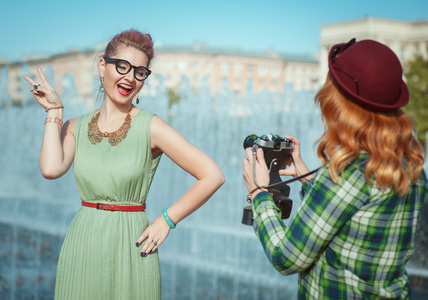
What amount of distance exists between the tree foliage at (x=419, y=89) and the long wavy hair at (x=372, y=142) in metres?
29.9

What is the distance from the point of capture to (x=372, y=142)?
4.86 feet

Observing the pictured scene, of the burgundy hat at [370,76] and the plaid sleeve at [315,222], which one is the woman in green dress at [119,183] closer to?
the plaid sleeve at [315,222]

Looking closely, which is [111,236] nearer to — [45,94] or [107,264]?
[107,264]

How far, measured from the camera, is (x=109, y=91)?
2039 mm

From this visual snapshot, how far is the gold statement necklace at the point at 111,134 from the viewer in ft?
6.53

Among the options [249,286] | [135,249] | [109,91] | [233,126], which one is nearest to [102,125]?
[109,91]

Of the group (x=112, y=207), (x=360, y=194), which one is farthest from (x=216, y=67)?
(x=360, y=194)

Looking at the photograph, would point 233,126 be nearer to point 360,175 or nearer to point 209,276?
point 209,276

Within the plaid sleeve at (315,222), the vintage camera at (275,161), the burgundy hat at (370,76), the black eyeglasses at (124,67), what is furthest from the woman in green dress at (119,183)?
the burgundy hat at (370,76)

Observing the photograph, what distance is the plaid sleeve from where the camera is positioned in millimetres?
1465

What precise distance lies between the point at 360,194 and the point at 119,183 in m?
0.88

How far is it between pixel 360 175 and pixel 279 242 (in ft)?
1.00

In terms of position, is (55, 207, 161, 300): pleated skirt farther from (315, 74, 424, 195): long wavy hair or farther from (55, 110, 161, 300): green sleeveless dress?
(315, 74, 424, 195): long wavy hair

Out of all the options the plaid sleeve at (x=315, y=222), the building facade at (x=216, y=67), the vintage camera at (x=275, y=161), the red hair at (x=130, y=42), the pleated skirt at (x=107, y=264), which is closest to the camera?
the plaid sleeve at (x=315, y=222)
